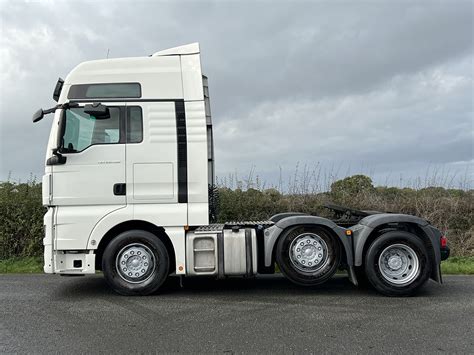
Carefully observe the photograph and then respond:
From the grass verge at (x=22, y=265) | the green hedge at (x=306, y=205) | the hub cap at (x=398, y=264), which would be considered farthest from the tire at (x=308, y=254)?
the grass verge at (x=22, y=265)

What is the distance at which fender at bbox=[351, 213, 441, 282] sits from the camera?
20.7 feet

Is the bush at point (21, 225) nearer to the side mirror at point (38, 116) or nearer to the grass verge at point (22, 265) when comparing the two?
the grass verge at point (22, 265)

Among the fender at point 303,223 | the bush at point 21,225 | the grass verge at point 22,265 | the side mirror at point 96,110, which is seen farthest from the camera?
the bush at point 21,225

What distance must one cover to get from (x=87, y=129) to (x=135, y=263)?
2.13 m

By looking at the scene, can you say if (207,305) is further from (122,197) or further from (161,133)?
(161,133)

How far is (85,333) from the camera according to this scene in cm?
478

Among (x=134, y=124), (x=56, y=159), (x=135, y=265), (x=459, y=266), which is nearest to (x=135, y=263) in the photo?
(x=135, y=265)

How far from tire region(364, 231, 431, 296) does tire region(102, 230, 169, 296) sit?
305 cm

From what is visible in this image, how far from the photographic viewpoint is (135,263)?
6391mm

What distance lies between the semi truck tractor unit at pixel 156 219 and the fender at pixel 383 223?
16mm

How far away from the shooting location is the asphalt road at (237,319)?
4406 millimetres

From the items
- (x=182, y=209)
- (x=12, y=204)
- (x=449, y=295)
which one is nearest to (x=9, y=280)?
(x=12, y=204)

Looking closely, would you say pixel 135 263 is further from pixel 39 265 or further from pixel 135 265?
pixel 39 265

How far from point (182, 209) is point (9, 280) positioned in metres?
4.06
